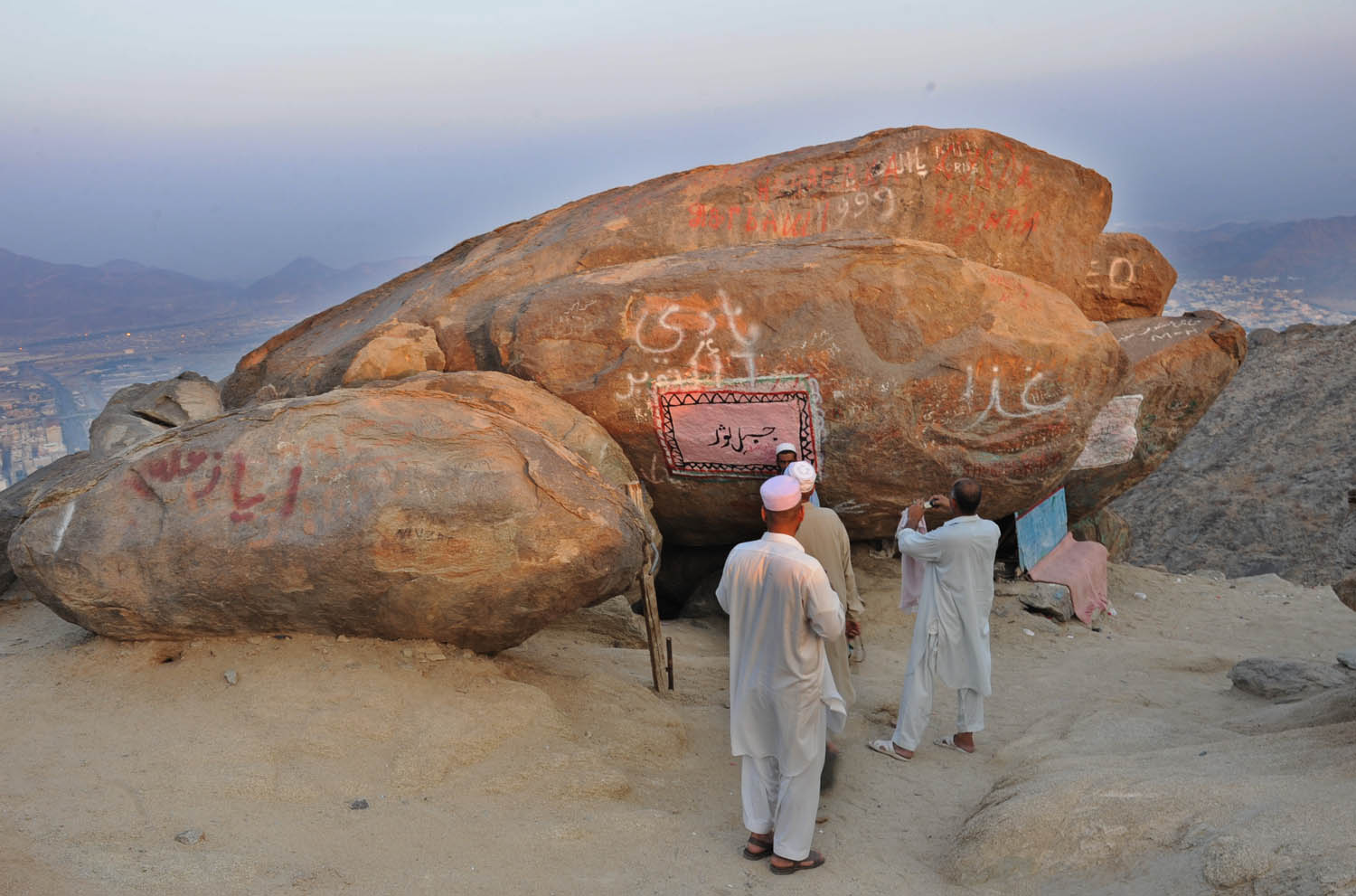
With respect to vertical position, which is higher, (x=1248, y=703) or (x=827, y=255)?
(x=827, y=255)

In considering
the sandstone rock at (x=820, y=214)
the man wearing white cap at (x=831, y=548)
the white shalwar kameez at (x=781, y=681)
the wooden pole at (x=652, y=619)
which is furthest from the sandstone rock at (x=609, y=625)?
the white shalwar kameez at (x=781, y=681)

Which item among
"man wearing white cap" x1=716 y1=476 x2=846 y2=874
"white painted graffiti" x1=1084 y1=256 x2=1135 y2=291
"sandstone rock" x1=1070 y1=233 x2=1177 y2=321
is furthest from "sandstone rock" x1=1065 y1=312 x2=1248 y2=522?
"man wearing white cap" x1=716 y1=476 x2=846 y2=874

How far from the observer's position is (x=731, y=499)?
6.51 metres

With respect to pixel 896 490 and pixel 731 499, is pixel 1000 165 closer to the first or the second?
pixel 896 490

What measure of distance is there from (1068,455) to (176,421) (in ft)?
20.8

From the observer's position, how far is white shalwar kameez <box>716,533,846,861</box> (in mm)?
3422

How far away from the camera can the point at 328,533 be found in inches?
164

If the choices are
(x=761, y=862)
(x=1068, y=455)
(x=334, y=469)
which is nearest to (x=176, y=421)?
(x=334, y=469)

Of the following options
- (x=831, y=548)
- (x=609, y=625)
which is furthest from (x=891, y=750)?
(x=609, y=625)

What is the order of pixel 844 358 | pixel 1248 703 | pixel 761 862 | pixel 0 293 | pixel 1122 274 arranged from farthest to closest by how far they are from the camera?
pixel 0 293
pixel 1122 274
pixel 844 358
pixel 1248 703
pixel 761 862

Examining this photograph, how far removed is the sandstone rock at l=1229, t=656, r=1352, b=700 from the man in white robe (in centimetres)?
190

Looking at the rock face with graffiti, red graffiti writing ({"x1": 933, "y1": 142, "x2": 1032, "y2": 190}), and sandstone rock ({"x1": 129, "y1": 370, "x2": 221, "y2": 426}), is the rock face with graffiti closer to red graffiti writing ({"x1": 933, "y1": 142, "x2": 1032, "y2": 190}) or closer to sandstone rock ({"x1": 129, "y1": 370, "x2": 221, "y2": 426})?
red graffiti writing ({"x1": 933, "y1": 142, "x2": 1032, "y2": 190})

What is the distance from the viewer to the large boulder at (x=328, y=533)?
4195 mm

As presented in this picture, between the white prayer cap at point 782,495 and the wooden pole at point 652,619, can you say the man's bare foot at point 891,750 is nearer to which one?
the wooden pole at point 652,619
